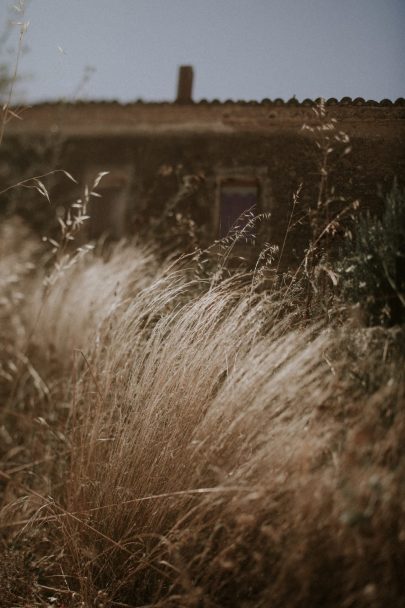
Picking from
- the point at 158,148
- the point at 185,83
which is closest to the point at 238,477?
the point at 158,148

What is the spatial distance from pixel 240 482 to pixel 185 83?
26.3ft

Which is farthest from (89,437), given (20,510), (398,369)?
(398,369)

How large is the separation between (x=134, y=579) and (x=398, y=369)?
1223 mm

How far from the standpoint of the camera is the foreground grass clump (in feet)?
2.90

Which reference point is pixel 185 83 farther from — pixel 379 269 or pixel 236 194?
pixel 379 269

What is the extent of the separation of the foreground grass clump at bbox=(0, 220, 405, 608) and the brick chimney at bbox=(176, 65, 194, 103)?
6.77 meters

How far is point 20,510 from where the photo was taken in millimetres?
1945

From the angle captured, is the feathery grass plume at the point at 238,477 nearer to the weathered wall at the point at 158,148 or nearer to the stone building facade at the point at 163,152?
the stone building facade at the point at 163,152

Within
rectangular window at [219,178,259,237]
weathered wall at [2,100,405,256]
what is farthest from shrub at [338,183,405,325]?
rectangular window at [219,178,259,237]

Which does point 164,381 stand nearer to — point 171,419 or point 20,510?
point 171,419

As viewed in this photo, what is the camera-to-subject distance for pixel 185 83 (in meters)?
7.30

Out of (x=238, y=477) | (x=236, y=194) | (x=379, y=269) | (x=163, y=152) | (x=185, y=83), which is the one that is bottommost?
(x=238, y=477)

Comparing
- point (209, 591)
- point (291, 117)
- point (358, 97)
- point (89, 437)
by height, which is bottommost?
point (209, 591)

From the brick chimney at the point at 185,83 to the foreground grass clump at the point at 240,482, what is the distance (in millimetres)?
6767
